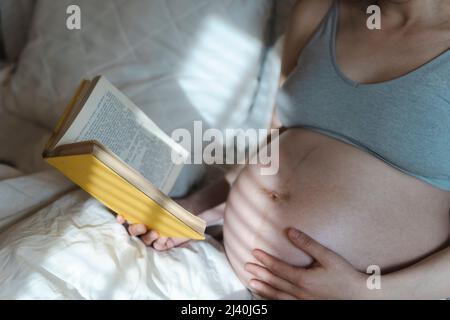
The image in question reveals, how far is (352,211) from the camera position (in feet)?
2.30

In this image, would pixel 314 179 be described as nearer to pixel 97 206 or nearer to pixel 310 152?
pixel 310 152

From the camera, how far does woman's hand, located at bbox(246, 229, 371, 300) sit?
0.69 metres

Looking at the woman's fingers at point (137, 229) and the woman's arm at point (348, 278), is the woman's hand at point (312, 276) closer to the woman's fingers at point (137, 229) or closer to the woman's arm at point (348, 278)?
the woman's arm at point (348, 278)

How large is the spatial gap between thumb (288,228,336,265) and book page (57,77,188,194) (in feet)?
0.85

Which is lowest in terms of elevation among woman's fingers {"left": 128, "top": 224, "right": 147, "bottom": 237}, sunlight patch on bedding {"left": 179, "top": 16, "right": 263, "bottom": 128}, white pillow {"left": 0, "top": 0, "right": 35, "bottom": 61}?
woman's fingers {"left": 128, "top": 224, "right": 147, "bottom": 237}

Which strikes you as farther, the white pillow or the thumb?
the white pillow

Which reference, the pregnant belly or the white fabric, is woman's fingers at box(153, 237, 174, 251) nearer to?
the pregnant belly

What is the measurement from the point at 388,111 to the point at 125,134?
0.45m

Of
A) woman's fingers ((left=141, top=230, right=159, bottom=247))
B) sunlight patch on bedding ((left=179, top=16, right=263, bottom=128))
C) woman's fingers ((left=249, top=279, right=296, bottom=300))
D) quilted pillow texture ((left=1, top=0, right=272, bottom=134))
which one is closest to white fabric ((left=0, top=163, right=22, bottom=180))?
quilted pillow texture ((left=1, top=0, right=272, bottom=134))

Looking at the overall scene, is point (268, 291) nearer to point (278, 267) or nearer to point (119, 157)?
point (278, 267)

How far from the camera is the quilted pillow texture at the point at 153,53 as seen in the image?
3.02 ft

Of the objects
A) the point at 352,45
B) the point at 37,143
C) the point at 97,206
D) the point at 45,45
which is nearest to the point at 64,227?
the point at 97,206

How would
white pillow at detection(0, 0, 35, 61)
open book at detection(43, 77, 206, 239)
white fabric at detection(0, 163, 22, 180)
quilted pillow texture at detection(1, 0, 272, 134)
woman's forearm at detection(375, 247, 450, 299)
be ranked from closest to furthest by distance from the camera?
open book at detection(43, 77, 206, 239)
woman's forearm at detection(375, 247, 450, 299)
white fabric at detection(0, 163, 22, 180)
quilted pillow texture at detection(1, 0, 272, 134)
white pillow at detection(0, 0, 35, 61)

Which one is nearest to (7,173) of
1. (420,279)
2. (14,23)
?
(14,23)
